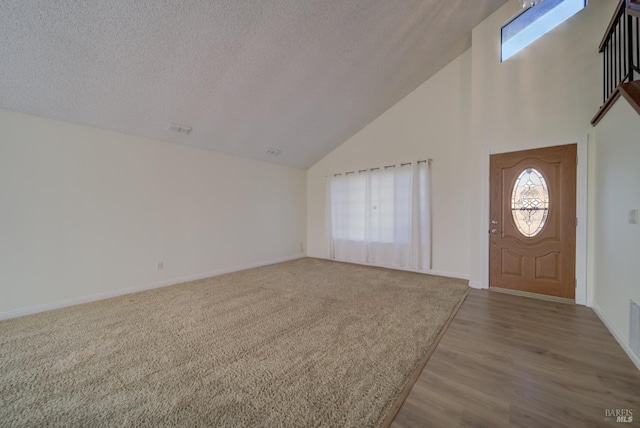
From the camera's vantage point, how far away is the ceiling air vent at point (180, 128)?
3623 millimetres

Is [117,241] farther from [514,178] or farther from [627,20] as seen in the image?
[627,20]

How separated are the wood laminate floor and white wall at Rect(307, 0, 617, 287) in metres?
1.38

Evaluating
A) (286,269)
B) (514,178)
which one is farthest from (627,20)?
(286,269)

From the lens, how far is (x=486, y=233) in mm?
3529

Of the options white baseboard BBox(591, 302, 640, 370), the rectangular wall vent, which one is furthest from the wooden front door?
the rectangular wall vent

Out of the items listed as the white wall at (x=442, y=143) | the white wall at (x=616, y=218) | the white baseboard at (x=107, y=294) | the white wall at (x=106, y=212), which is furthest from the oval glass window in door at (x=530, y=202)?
the white baseboard at (x=107, y=294)

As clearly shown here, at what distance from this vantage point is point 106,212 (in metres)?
3.39

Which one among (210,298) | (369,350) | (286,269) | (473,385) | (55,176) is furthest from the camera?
(286,269)

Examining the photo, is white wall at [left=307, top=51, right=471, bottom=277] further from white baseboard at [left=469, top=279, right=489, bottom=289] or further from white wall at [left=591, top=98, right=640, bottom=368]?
white wall at [left=591, top=98, right=640, bottom=368]

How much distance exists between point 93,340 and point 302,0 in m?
3.88

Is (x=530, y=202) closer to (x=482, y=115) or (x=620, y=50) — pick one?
(x=482, y=115)

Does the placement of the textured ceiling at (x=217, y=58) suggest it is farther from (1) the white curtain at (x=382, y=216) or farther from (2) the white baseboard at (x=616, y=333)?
(2) the white baseboard at (x=616, y=333)

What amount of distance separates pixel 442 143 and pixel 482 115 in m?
0.78

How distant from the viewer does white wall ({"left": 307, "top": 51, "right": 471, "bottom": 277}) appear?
411 cm
